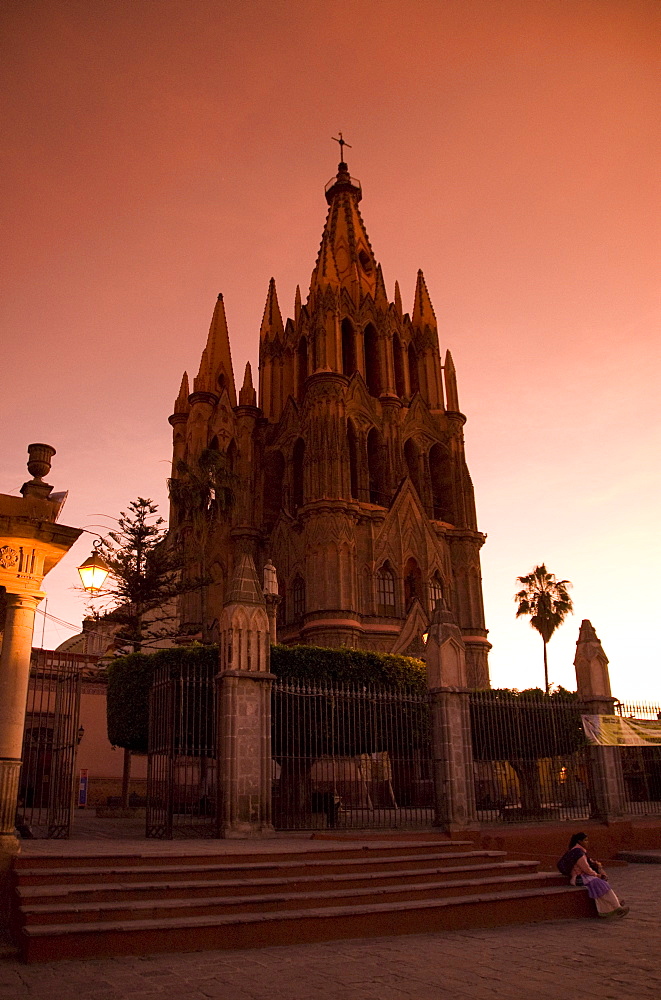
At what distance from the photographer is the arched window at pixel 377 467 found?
42312 mm

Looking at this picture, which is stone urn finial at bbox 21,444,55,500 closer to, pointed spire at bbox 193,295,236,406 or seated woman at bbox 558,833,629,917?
seated woman at bbox 558,833,629,917

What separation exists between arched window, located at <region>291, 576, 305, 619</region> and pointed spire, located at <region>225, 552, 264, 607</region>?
2273 centimetres

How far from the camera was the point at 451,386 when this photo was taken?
157ft

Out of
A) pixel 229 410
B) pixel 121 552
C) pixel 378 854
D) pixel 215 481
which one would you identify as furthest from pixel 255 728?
pixel 229 410

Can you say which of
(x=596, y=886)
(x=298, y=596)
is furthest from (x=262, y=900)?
(x=298, y=596)

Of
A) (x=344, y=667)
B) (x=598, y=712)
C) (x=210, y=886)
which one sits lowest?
(x=210, y=886)

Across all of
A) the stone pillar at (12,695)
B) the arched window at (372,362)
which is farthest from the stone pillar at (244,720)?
the arched window at (372,362)

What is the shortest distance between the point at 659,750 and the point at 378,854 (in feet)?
45.1

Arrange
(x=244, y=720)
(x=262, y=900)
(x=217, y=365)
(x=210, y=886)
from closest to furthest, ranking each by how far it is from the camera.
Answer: (x=262, y=900)
(x=210, y=886)
(x=244, y=720)
(x=217, y=365)

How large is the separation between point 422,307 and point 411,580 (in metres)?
18.7

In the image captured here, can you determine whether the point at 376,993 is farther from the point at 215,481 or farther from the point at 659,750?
the point at 215,481

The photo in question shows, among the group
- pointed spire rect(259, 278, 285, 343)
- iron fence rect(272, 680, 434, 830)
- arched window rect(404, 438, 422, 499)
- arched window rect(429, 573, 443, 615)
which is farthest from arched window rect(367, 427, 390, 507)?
iron fence rect(272, 680, 434, 830)

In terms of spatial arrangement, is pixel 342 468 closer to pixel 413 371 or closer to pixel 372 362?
pixel 372 362

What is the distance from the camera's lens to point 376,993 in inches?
260
